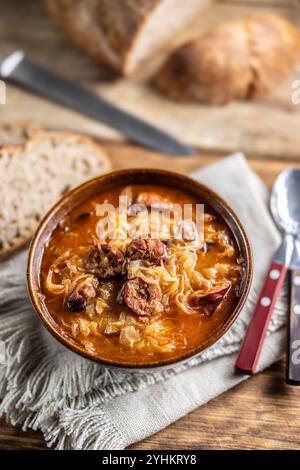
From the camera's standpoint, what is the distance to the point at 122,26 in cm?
471

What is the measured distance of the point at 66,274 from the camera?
320cm

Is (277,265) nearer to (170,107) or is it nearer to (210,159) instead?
(210,159)

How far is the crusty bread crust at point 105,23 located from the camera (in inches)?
184

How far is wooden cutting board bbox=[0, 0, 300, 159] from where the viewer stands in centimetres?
452

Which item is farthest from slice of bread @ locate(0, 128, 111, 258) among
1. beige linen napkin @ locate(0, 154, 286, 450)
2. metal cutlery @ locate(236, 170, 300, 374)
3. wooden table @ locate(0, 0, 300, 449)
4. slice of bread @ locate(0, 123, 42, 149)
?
metal cutlery @ locate(236, 170, 300, 374)

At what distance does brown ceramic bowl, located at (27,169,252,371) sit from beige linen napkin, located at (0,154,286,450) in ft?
1.43

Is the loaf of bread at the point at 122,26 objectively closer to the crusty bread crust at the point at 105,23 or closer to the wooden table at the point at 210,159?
the crusty bread crust at the point at 105,23

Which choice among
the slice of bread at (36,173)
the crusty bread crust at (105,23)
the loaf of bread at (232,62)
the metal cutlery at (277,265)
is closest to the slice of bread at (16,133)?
the slice of bread at (36,173)

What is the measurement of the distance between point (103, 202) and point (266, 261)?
1.09 metres

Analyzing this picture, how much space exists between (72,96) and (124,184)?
1472 mm

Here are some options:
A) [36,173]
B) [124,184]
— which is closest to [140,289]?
[124,184]

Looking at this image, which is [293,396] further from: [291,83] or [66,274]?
[291,83]

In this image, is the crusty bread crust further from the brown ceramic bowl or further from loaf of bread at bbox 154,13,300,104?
the brown ceramic bowl
